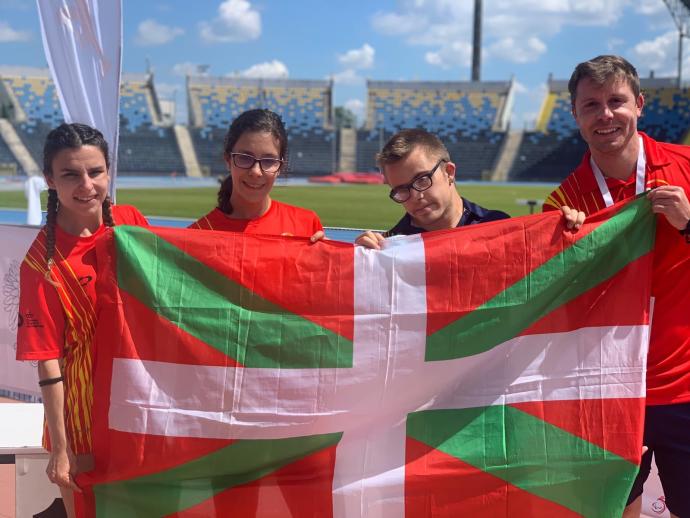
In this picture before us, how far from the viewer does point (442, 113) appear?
174 feet

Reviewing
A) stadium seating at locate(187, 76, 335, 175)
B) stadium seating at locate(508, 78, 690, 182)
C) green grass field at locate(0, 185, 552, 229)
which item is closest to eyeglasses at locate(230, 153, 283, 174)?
green grass field at locate(0, 185, 552, 229)

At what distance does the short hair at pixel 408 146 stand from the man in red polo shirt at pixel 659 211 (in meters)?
0.46

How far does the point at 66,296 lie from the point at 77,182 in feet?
1.21

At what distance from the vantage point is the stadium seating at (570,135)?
4231 cm

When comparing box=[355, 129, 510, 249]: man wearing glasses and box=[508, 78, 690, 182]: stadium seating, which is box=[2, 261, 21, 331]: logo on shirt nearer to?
box=[355, 129, 510, 249]: man wearing glasses

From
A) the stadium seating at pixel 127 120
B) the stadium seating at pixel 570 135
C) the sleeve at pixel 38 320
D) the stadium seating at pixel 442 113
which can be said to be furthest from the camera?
the stadium seating at pixel 442 113

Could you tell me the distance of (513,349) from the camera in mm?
2248

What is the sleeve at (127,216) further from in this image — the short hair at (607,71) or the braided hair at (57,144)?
the short hair at (607,71)

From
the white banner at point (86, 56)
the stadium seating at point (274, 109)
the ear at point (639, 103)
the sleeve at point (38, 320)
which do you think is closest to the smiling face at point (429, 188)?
the ear at point (639, 103)

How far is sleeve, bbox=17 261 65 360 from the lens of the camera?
2.02 m

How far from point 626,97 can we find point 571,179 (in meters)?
0.33

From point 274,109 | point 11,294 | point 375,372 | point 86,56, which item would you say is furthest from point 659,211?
point 274,109

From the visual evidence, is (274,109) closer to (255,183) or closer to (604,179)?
(255,183)

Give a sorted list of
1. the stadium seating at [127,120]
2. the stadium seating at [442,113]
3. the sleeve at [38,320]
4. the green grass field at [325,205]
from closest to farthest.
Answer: the sleeve at [38,320] < the green grass field at [325,205] < the stadium seating at [127,120] < the stadium seating at [442,113]
